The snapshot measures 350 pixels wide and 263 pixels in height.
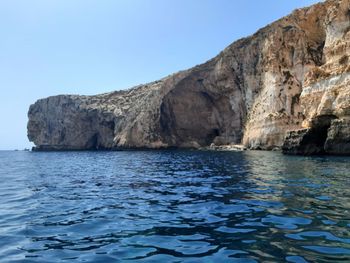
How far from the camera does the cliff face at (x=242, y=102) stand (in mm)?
41531

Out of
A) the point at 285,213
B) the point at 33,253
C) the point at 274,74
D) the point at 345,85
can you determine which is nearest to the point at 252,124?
the point at 274,74

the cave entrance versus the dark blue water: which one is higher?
the cave entrance

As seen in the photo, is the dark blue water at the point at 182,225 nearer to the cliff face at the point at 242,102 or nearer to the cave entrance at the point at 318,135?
the cave entrance at the point at 318,135

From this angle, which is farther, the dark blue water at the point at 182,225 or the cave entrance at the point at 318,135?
the cave entrance at the point at 318,135

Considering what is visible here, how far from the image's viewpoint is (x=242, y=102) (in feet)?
258

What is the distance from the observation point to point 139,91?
107812 millimetres

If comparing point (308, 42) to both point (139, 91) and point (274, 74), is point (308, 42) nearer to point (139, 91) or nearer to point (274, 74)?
→ point (274, 74)

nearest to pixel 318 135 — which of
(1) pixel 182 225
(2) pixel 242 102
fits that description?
(1) pixel 182 225

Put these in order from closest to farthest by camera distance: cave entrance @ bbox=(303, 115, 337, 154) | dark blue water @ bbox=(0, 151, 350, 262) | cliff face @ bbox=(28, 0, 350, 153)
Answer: dark blue water @ bbox=(0, 151, 350, 262)
cave entrance @ bbox=(303, 115, 337, 154)
cliff face @ bbox=(28, 0, 350, 153)

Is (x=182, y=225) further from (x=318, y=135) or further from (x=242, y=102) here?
(x=242, y=102)

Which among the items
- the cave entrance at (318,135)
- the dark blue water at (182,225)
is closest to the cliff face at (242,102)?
the cave entrance at (318,135)

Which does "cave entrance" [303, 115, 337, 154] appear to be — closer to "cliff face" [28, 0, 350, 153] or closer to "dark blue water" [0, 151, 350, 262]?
"cliff face" [28, 0, 350, 153]

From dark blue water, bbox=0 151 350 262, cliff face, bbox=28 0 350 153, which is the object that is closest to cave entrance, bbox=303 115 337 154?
cliff face, bbox=28 0 350 153

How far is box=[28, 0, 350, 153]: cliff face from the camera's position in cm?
4153
